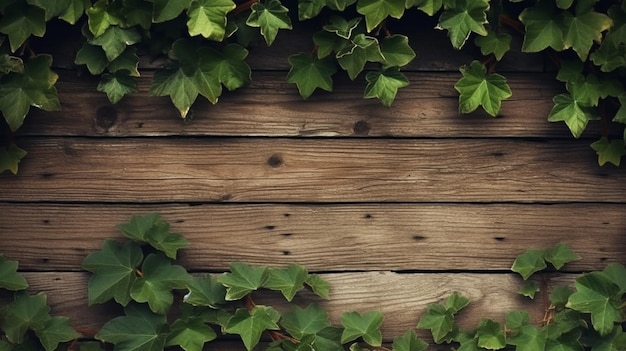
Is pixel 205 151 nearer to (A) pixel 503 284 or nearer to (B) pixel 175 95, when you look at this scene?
(B) pixel 175 95

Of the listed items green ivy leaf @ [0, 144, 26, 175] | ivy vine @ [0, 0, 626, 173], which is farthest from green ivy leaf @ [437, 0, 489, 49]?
green ivy leaf @ [0, 144, 26, 175]

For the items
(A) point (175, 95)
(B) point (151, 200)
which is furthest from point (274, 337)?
(A) point (175, 95)

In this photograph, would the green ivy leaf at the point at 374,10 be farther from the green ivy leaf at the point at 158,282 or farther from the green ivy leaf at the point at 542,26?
the green ivy leaf at the point at 158,282

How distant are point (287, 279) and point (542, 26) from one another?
2.96ft

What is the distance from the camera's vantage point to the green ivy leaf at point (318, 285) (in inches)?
95.7

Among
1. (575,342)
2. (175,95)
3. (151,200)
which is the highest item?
(175,95)

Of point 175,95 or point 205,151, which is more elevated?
point 175,95

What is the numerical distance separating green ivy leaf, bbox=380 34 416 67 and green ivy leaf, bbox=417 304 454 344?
2.09 feet

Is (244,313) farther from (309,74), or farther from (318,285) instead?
(309,74)

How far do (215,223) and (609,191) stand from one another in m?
1.03

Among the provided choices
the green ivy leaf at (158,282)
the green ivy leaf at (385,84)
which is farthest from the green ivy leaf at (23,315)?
the green ivy leaf at (385,84)

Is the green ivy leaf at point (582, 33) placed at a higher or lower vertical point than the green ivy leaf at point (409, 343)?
higher

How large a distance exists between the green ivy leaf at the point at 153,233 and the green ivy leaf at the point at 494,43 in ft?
2.95

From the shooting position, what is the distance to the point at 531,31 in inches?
Answer: 93.5
